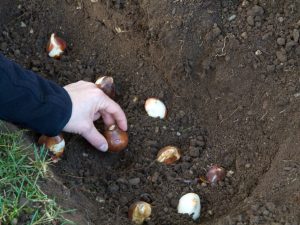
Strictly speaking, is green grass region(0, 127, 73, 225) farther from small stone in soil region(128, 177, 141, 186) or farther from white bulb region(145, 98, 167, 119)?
white bulb region(145, 98, 167, 119)

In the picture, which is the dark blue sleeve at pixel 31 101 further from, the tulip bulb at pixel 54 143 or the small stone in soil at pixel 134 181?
the small stone in soil at pixel 134 181

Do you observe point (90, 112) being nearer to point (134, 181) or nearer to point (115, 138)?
point (115, 138)

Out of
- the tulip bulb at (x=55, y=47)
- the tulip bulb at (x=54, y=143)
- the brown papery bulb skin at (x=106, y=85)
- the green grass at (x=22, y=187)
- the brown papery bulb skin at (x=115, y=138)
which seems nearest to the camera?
the green grass at (x=22, y=187)

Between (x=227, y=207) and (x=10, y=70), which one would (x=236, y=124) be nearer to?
(x=227, y=207)

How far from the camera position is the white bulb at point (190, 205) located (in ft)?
6.93

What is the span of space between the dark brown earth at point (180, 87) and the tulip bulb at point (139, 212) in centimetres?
3

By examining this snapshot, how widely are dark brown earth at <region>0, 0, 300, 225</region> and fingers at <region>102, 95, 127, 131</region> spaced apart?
108 mm

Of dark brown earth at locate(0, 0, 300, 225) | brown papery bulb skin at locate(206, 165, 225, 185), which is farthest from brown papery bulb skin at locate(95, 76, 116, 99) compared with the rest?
brown papery bulb skin at locate(206, 165, 225, 185)

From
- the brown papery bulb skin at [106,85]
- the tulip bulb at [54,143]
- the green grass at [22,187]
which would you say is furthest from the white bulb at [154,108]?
the green grass at [22,187]

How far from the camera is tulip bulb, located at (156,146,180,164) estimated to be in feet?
7.45

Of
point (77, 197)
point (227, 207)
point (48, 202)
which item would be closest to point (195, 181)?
point (227, 207)

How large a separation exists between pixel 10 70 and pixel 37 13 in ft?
2.88

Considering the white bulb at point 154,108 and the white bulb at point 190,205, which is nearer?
the white bulb at point 190,205

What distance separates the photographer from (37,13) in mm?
2723
